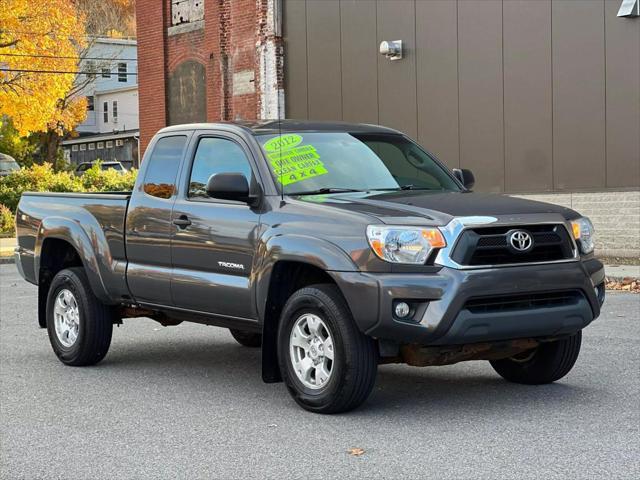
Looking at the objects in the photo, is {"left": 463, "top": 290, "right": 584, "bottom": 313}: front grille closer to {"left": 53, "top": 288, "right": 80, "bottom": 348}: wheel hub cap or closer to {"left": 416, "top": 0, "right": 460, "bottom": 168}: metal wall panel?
{"left": 53, "top": 288, "right": 80, "bottom": 348}: wheel hub cap

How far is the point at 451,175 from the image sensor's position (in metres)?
8.58

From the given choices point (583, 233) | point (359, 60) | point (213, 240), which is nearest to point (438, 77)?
point (359, 60)

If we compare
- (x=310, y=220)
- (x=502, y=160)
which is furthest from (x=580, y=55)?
(x=310, y=220)

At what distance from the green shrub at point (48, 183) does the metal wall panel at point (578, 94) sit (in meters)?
14.7

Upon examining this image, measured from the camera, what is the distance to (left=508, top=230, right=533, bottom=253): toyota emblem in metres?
6.82

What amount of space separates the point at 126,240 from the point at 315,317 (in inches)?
92.8

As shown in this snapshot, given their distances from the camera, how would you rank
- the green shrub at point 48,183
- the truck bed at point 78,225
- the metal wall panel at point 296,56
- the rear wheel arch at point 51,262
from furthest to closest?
the green shrub at point 48,183, the metal wall panel at point 296,56, the rear wheel arch at point 51,262, the truck bed at point 78,225

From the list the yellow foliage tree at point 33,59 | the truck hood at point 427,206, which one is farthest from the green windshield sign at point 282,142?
the yellow foliage tree at point 33,59

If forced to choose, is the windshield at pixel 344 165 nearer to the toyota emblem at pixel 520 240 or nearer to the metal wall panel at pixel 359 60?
the toyota emblem at pixel 520 240

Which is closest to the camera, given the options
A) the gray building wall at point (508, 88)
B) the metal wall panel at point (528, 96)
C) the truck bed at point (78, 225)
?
the truck bed at point (78, 225)

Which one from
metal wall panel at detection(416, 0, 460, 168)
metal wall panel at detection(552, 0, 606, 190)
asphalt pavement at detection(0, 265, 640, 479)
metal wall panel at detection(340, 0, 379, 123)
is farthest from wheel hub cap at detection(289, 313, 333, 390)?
metal wall panel at detection(340, 0, 379, 123)

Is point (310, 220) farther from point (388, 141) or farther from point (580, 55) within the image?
point (580, 55)

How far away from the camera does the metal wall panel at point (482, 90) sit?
20.7 metres

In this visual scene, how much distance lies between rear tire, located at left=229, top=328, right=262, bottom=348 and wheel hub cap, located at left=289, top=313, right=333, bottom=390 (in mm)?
2802
